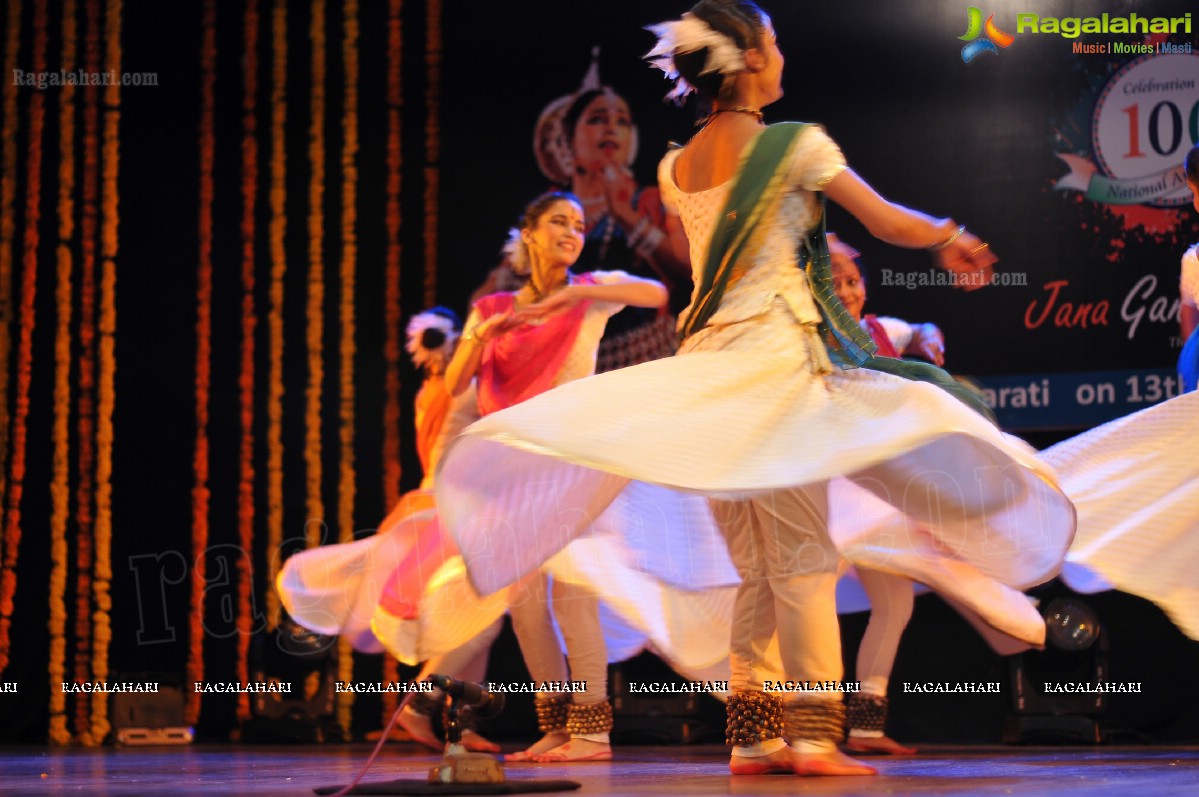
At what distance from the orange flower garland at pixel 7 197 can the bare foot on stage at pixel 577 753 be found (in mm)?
3331

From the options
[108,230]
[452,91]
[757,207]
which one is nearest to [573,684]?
[757,207]

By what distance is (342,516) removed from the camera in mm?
5879

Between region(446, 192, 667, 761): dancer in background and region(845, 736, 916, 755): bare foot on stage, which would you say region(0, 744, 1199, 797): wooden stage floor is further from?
region(446, 192, 667, 761): dancer in background

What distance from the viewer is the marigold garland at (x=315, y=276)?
233 inches

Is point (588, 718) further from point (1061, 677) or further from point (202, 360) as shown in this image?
A: point (202, 360)

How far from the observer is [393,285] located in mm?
5922

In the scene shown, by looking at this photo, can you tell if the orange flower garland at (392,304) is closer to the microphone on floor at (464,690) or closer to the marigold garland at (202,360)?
the marigold garland at (202,360)

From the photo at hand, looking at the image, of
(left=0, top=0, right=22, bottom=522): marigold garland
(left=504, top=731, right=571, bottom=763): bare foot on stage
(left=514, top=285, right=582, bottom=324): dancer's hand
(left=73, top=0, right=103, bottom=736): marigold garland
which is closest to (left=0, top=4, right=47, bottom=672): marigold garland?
(left=0, top=0, right=22, bottom=522): marigold garland

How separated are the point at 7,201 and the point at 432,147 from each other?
6.13 feet

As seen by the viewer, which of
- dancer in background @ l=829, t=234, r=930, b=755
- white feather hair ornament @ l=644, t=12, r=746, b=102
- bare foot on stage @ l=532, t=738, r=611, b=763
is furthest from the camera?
dancer in background @ l=829, t=234, r=930, b=755

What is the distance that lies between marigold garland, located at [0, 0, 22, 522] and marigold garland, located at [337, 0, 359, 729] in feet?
4.69

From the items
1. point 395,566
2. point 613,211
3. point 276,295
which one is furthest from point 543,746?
point 276,295

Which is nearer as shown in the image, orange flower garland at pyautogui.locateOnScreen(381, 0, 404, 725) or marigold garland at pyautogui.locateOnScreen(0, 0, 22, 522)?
orange flower garland at pyautogui.locateOnScreen(381, 0, 404, 725)

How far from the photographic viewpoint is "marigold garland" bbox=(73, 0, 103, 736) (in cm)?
593
